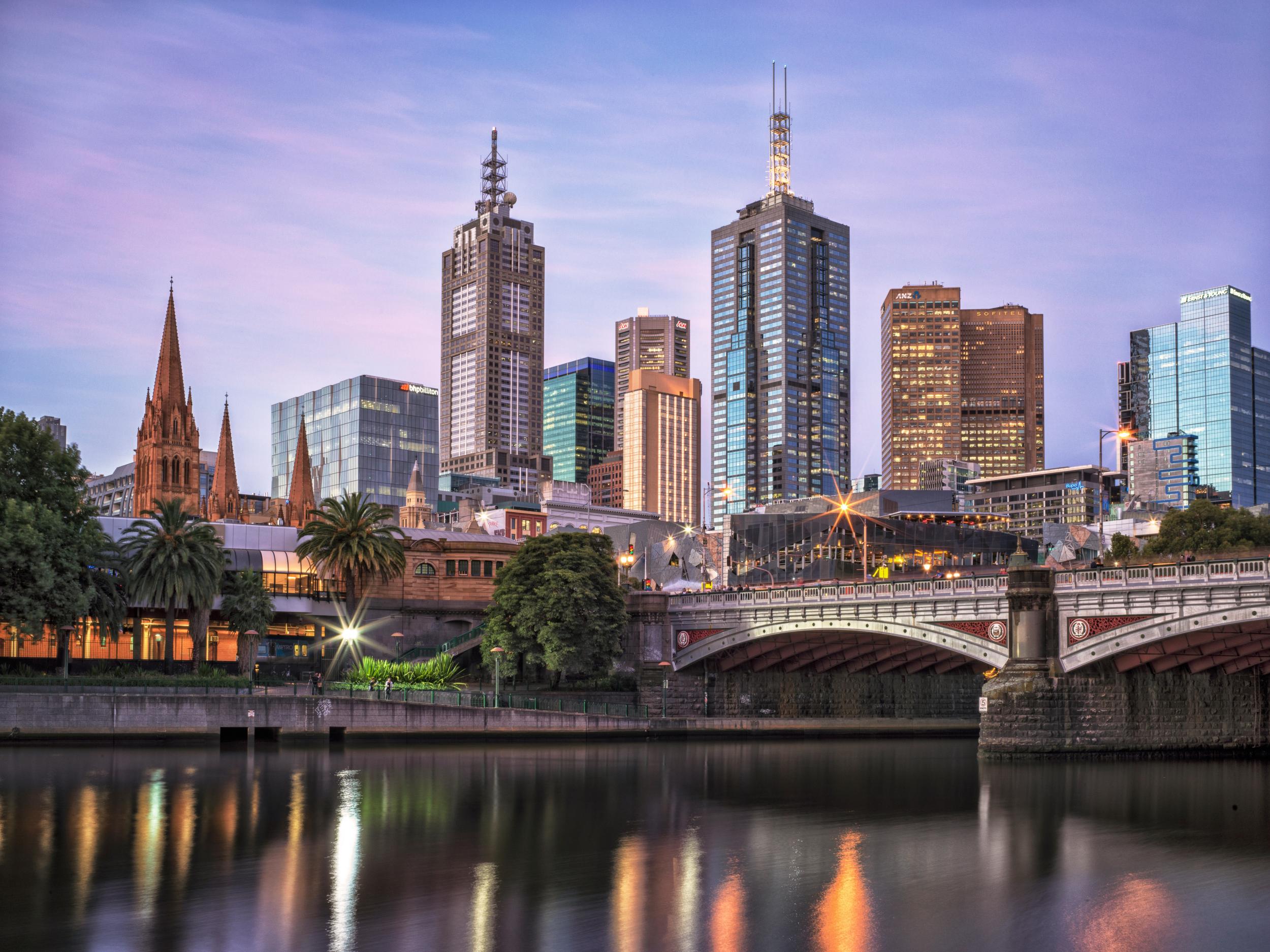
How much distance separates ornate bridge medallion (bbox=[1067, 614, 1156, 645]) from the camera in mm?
65938

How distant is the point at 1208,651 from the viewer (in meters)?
69.2

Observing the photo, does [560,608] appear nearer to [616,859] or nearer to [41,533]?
[41,533]

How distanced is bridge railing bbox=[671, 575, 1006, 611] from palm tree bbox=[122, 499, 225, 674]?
31833 mm

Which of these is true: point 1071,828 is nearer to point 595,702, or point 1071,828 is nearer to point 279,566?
point 595,702

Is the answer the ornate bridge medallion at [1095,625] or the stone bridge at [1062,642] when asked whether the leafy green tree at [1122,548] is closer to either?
the ornate bridge medallion at [1095,625]

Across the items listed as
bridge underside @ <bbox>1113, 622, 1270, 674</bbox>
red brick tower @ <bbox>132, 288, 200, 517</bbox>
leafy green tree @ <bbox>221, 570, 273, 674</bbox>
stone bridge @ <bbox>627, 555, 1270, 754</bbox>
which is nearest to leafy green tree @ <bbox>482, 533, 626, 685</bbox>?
stone bridge @ <bbox>627, 555, 1270, 754</bbox>

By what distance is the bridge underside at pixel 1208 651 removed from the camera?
66.2 metres

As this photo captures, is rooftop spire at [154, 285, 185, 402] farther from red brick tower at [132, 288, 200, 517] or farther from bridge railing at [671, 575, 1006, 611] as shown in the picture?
bridge railing at [671, 575, 1006, 611]

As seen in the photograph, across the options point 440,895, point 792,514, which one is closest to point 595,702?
point 440,895

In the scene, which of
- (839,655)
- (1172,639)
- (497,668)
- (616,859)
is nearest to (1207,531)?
(839,655)

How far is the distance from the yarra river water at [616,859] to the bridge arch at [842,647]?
45.4 ft

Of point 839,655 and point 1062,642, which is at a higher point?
point 1062,642

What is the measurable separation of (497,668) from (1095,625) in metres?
34.2

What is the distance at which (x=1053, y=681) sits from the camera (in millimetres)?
68500
